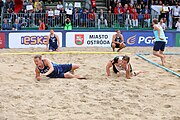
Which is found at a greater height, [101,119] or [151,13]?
[151,13]

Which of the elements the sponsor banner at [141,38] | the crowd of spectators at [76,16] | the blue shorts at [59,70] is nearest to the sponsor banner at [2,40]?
the crowd of spectators at [76,16]

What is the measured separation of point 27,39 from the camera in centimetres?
1767

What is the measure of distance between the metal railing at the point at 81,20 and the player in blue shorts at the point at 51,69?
1100 centimetres

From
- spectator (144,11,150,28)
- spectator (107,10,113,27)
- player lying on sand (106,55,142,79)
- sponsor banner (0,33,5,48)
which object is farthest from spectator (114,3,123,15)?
player lying on sand (106,55,142,79)

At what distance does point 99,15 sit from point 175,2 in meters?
5.27

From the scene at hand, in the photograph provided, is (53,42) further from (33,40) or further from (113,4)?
(113,4)

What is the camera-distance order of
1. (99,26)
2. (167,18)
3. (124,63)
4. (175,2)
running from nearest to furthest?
1. (124,63)
2. (99,26)
3. (167,18)
4. (175,2)

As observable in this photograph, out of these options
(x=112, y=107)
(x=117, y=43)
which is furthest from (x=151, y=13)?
(x=112, y=107)

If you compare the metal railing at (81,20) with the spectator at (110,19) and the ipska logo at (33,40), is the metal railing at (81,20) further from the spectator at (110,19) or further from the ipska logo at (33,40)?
the ipska logo at (33,40)

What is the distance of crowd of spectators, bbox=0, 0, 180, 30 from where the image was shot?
20109 millimetres

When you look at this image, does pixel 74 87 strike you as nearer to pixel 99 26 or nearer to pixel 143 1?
pixel 99 26

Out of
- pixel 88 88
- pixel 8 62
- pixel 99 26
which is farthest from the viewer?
pixel 99 26

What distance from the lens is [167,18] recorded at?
22422mm

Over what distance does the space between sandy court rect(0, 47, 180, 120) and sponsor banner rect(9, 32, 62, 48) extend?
21.2 ft
